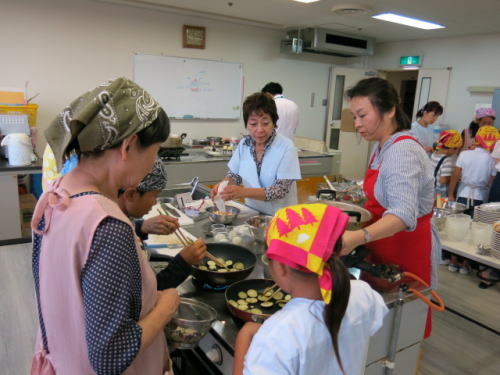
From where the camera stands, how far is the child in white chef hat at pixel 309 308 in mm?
792

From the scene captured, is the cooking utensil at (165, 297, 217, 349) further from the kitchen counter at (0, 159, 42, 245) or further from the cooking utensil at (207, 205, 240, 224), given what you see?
the kitchen counter at (0, 159, 42, 245)

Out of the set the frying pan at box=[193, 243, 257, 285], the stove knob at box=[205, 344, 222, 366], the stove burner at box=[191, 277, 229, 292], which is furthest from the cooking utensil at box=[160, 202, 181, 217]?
the stove knob at box=[205, 344, 222, 366]

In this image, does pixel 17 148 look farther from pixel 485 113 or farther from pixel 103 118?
pixel 485 113

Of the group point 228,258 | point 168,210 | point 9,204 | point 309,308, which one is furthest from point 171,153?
point 309,308

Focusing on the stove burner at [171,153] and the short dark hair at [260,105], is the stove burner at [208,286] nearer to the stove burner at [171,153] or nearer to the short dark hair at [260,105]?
the short dark hair at [260,105]

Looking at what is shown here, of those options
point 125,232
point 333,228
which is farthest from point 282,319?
point 125,232

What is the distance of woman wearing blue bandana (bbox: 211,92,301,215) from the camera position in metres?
2.16

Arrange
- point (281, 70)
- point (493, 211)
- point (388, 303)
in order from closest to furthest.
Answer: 1. point (388, 303)
2. point (493, 211)
3. point (281, 70)

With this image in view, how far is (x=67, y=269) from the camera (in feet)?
2.28

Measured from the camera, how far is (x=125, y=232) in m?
0.70

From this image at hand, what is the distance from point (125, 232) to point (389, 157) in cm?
107

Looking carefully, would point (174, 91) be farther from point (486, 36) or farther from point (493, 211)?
point (486, 36)

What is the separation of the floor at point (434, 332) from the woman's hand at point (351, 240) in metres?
1.48

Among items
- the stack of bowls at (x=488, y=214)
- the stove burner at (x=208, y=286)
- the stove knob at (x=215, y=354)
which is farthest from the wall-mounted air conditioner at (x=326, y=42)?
the stove knob at (x=215, y=354)
